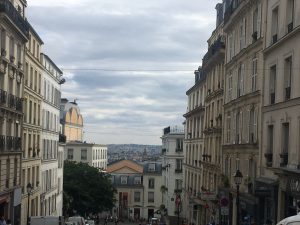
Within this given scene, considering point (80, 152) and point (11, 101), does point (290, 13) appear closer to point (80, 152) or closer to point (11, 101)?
point (11, 101)

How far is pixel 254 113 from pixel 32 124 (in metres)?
21.2

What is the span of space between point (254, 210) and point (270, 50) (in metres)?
8.18

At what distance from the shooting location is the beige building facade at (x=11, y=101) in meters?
35.4

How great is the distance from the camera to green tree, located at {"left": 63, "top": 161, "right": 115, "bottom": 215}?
69750 millimetres

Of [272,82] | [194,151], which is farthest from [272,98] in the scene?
[194,151]

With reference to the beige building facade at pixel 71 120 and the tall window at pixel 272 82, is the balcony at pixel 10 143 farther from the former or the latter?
the beige building facade at pixel 71 120

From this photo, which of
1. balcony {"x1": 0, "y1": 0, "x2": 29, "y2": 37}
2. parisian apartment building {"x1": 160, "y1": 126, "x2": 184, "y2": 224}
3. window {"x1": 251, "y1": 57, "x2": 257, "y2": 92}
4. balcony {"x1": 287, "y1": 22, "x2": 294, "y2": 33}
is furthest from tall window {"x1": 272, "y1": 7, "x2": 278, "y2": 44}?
parisian apartment building {"x1": 160, "y1": 126, "x2": 184, "y2": 224}

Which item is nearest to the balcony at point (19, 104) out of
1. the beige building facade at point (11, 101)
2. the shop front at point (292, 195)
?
the beige building facade at point (11, 101)

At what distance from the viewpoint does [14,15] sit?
3647cm

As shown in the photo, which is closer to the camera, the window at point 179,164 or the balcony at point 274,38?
the balcony at point 274,38

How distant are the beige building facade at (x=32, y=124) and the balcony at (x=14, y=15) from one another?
3.53 metres

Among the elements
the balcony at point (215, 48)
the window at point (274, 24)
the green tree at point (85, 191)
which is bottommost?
the green tree at point (85, 191)

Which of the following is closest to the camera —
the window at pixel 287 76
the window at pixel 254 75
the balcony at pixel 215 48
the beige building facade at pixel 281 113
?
the beige building facade at pixel 281 113

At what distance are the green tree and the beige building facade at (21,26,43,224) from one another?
63.3ft
